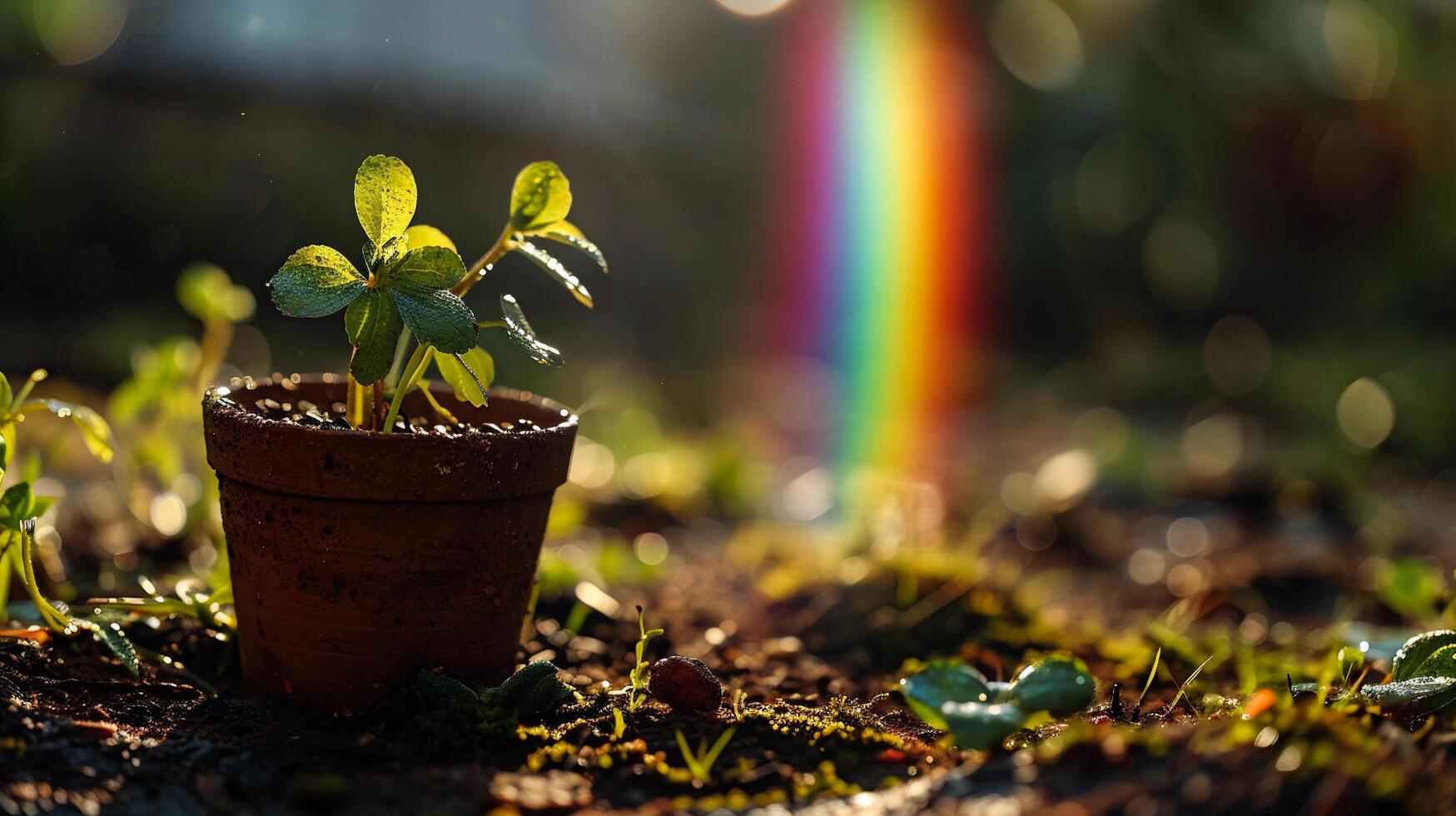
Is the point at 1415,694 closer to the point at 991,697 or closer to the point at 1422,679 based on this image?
the point at 1422,679

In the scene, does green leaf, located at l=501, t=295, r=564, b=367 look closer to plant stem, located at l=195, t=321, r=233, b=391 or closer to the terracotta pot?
the terracotta pot

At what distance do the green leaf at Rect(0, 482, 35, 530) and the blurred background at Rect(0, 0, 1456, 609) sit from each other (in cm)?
182

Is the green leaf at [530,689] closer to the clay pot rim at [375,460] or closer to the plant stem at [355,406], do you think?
the clay pot rim at [375,460]

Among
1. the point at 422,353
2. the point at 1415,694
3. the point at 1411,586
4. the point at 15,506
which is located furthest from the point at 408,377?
the point at 1411,586

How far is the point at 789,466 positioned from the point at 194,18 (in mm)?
3818

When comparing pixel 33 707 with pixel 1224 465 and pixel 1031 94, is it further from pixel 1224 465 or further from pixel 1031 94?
pixel 1031 94

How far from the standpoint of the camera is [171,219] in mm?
5738

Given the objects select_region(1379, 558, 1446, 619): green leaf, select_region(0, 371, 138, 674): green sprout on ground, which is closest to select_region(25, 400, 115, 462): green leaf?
select_region(0, 371, 138, 674): green sprout on ground

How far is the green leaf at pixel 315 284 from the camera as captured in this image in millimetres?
1442

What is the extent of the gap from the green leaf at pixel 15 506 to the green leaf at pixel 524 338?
0.66 m

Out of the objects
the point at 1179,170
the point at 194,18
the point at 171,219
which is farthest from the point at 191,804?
the point at 1179,170

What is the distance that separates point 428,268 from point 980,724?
871 mm

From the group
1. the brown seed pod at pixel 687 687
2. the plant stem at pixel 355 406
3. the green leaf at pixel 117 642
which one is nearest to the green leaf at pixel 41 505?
the green leaf at pixel 117 642

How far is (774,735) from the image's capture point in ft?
4.96
